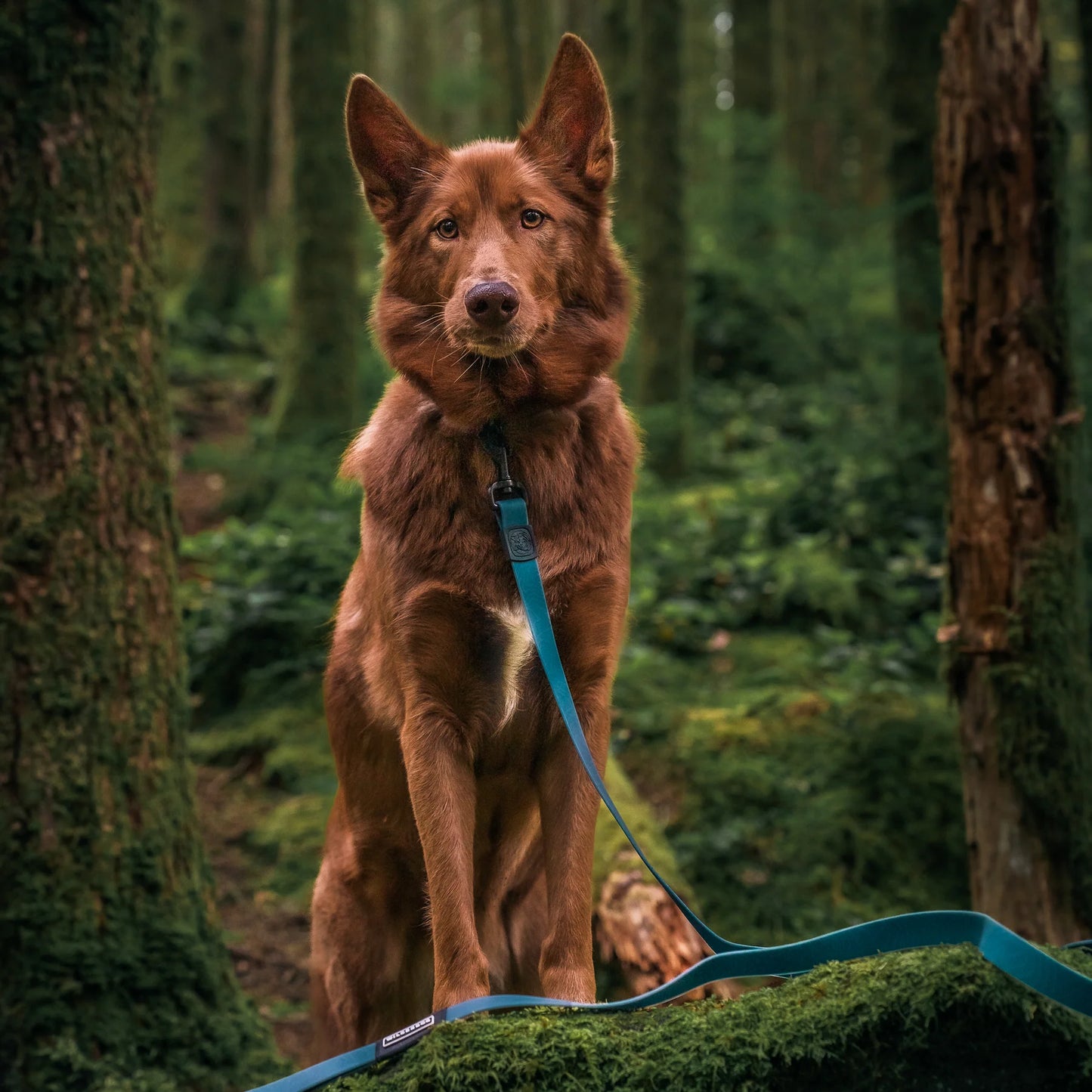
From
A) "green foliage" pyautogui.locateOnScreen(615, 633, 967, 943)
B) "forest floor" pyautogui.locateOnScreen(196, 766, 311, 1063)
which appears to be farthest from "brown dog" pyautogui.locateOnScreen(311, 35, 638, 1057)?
"green foliage" pyautogui.locateOnScreen(615, 633, 967, 943)

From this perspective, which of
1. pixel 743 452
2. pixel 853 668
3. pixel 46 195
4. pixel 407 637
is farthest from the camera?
pixel 743 452

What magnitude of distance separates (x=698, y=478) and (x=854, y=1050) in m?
9.85

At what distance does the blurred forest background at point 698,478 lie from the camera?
5633mm

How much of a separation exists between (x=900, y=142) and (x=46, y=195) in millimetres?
6336

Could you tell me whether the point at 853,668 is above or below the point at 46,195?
below

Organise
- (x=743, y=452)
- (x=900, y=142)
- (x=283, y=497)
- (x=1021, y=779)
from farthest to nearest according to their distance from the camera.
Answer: (x=743, y=452)
(x=283, y=497)
(x=900, y=142)
(x=1021, y=779)

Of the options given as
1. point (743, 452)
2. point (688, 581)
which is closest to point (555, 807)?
point (688, 581)

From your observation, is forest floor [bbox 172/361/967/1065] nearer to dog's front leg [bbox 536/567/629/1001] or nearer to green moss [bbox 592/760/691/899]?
green moss [bbox 592/760/691/899]

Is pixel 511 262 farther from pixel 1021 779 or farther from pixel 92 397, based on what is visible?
pixel 1021 779

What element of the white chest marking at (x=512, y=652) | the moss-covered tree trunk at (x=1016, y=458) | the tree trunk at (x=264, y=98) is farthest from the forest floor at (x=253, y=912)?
the tree trunk at (x=264, y=98)

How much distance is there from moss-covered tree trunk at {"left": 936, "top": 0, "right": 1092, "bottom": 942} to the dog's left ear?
73.7 inches

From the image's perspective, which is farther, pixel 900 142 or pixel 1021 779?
pixel 900 142

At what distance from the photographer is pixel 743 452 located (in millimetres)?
12828

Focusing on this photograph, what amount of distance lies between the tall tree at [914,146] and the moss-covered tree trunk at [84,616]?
5.54 meters
